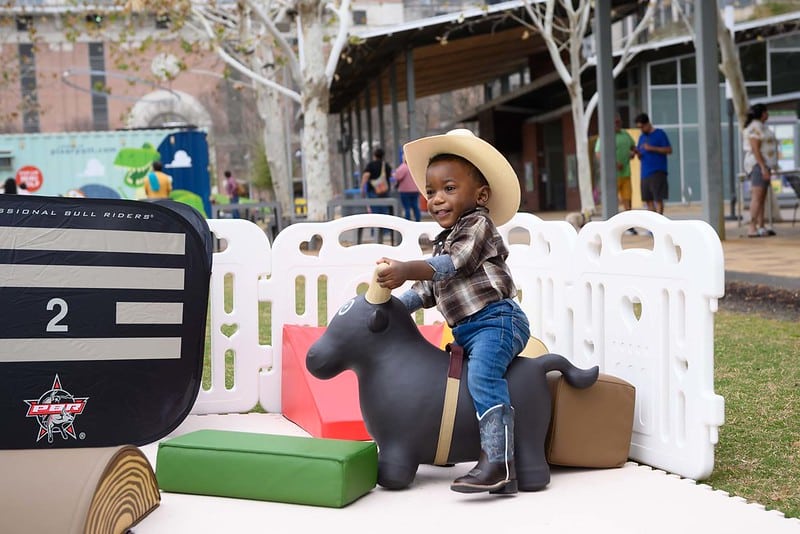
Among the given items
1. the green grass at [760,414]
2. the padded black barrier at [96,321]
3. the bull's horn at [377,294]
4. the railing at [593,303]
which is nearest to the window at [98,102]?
the railing at [593,303]

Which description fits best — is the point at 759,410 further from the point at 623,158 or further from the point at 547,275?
the point at 623,158

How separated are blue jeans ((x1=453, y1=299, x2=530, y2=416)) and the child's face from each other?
1.31 ft

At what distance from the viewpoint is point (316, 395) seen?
472 centimetres

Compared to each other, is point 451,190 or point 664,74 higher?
point 664,74

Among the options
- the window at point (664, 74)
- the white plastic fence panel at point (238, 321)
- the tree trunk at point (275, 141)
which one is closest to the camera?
the white plastic fence panel at point (238, 321)

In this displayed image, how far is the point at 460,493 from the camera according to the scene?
151 inches

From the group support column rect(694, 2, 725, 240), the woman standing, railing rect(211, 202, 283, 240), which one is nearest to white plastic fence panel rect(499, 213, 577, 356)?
support column rect(694, 2, 725, 240)

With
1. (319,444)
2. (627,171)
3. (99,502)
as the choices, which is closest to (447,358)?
(319,444)

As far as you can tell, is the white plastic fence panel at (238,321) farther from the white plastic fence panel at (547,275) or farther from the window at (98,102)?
the window at (98,102)

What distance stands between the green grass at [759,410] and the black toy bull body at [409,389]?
2.27ft

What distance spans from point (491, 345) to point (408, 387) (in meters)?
0.35

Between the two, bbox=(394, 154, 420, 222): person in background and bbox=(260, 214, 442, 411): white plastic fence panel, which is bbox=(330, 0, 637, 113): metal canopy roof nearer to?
bbox=(394, 154, 420, 222): person in background

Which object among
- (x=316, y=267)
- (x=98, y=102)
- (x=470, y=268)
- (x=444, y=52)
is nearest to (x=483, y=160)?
(x=470, y=268)

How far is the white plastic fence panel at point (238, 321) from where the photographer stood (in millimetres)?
5402
